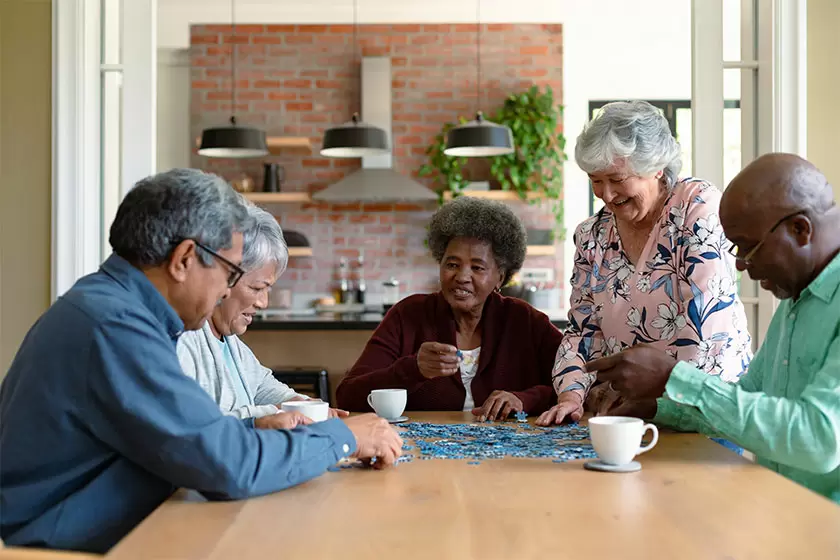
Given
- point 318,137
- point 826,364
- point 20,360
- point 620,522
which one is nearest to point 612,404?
point 826,364

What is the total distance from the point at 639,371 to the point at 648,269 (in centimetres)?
62

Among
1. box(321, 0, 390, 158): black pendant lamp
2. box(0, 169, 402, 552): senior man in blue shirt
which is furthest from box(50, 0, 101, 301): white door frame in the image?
box(321, 0, 390, 158): black pendant lamp

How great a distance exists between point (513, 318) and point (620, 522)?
1.65 metres

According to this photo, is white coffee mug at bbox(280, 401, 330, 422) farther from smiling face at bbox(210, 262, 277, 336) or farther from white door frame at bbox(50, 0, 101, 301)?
white door frame at bbox(50, 0, 101, 301)

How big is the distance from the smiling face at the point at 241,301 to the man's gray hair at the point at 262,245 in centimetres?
2

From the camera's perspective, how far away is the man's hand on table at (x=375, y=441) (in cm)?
162

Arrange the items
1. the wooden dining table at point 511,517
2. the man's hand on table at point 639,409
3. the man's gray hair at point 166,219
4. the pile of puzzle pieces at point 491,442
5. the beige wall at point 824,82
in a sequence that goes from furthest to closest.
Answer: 1. the beige wall at point 824,82
2. the man's hand on table at point 639,409
3. the pile of puzzle pieces at point 491,442
4. the man's gray hair at point 166,219
5. the wooden dining table at point 511,517

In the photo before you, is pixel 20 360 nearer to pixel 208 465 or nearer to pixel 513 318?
pixel 208 465

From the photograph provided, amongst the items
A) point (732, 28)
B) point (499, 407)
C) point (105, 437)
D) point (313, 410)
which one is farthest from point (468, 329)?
point (105, 437)

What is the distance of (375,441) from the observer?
5.36 feet

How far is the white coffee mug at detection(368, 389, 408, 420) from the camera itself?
7.20 ft

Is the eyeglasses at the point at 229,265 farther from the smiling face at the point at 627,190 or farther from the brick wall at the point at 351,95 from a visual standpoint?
the brick wall at the point at 351,95

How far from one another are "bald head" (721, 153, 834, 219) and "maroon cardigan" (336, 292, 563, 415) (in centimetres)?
123

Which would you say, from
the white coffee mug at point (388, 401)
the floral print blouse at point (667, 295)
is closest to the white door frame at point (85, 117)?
the white coffee mug at point (388, 401)
